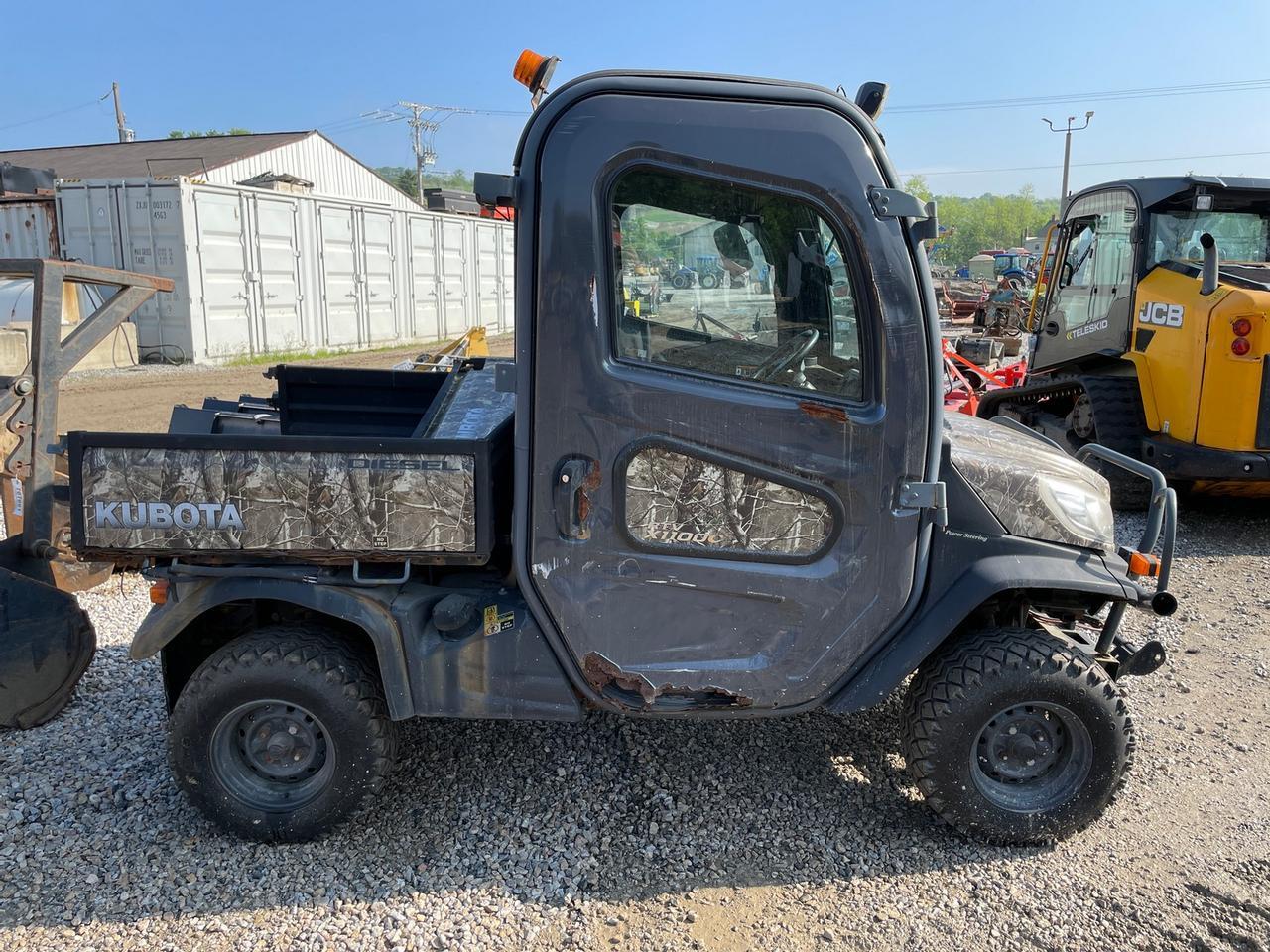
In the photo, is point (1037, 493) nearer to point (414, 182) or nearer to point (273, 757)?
point (273, 757)

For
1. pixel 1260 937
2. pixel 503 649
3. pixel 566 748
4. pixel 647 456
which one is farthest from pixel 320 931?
pixel 1260 937

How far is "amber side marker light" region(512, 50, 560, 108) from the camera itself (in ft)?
9.12

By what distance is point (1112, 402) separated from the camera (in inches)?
279

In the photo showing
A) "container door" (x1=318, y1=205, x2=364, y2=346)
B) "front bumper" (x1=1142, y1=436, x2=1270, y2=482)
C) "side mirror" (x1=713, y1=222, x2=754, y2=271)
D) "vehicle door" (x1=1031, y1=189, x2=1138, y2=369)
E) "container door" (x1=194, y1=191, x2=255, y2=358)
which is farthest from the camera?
"container door" (x1=318, y1=205, x2=364, y2=346)

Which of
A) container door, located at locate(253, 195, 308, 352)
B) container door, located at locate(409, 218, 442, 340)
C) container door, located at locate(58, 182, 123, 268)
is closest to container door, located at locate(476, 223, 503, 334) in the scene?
container door, located at locate(409, 218, 442, 340)

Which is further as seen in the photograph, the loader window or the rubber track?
the rubber track

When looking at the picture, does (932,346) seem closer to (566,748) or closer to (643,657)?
(643,657)

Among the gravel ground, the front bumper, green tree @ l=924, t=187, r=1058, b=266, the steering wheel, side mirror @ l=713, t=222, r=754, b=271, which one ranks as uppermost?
green tree @ l=924, t=187, r=1058, b=266

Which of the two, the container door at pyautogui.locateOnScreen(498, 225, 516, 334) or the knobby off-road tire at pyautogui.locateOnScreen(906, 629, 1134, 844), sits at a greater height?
the container door at pyautogui.locateOnScreen(498, 225, 516, 334)

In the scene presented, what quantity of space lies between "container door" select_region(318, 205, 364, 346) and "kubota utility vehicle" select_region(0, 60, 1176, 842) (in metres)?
15.0

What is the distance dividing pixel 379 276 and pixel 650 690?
16846 millimetres

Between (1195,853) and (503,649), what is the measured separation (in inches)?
91.8

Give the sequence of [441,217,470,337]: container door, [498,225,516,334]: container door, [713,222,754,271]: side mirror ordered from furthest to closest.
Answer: [498,225,516,334]: container door < [441,217,470,337]: container door < [713,222,754,271]: side mirror

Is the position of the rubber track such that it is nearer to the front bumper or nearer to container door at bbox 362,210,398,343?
the front bumper
